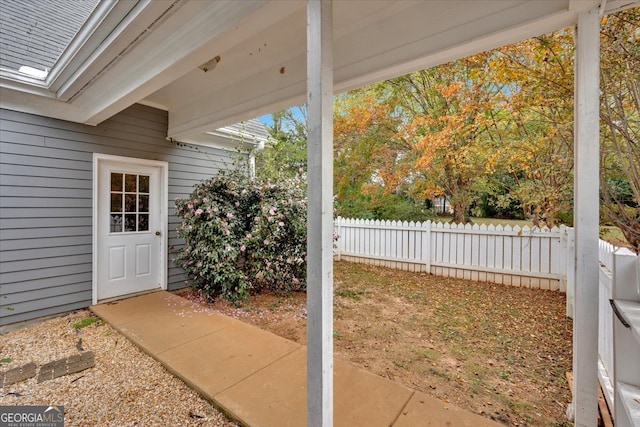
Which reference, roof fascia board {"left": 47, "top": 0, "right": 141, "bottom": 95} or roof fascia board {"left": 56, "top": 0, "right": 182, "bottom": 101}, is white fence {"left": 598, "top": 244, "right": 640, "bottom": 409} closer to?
roof fascia board {"left": 56, "top": 0, "right": 182, "bottom": 101}

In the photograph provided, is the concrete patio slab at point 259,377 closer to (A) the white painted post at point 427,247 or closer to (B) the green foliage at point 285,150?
(B) the green foliage at point 285,150

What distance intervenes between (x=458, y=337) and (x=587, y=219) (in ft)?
6.57

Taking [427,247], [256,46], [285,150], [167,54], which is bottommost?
[427,247]

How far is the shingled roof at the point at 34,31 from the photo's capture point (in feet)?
10.7

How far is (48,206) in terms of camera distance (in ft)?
11.1

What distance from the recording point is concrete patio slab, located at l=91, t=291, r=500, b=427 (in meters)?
1.74

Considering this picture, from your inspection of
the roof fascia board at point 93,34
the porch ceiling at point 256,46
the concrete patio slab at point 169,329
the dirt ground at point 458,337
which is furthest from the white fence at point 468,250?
the roof fascia board at point 93,34

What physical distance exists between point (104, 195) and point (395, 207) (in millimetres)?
8051

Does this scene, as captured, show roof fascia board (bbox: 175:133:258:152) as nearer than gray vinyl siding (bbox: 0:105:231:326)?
No

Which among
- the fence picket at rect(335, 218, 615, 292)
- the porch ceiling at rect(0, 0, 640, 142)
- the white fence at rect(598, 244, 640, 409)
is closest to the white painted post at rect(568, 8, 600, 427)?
the white fence at rect(598, 244, 640, 409)

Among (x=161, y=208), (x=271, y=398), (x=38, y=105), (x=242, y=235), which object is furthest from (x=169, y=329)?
(x=38, y=105)

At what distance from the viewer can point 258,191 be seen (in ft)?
14.6

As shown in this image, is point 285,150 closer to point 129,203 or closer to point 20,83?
point 129,203

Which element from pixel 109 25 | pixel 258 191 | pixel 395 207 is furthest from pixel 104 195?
Answer: pixel 395 207
